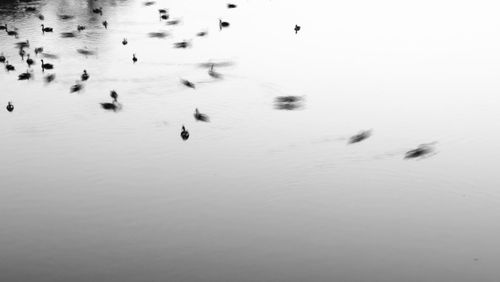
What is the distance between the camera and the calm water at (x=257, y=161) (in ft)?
25.6

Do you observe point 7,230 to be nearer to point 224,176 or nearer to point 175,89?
point 224,176

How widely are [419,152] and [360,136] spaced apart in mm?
1364

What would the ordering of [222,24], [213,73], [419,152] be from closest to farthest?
[419,152] < [213,73] < [222,24]

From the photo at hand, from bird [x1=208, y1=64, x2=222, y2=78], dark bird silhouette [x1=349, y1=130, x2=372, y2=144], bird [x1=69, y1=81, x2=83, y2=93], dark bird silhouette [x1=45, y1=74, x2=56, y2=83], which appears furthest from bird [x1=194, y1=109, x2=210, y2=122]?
dark bird silhouette [x1=45, y1=74, x2=56, y2=83]

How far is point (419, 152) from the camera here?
1085cm

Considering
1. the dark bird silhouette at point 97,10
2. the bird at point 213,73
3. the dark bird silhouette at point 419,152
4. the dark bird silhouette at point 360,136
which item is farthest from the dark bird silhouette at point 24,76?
the dark bird silhouette at point 419,152

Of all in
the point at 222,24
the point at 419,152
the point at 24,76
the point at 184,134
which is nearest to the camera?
the point at 419,152

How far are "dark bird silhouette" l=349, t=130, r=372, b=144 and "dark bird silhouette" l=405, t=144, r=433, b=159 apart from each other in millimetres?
1086

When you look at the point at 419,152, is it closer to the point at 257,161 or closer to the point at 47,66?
the point at 257,161

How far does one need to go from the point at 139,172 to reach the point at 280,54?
823 centimetres

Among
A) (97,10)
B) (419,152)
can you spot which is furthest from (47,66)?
(419,152)

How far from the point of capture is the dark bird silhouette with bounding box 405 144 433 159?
10.7m

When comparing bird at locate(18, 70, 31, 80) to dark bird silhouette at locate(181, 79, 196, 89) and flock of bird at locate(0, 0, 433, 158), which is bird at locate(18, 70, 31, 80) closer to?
flock of bird at locate(0, 0, 433, 158)

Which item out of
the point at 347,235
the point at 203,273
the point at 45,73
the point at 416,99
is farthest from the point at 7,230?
the point at 416,99
